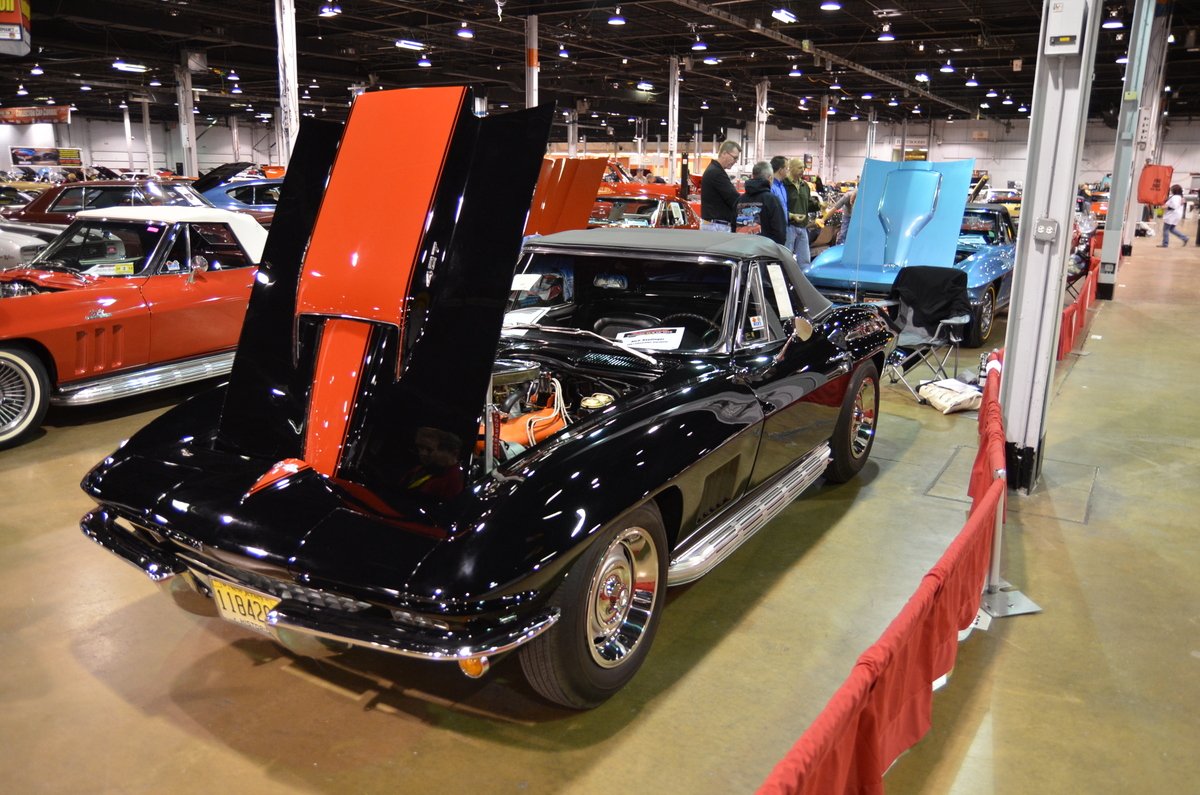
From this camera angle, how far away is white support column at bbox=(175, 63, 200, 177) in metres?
19.5

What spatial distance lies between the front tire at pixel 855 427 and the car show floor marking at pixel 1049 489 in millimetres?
451

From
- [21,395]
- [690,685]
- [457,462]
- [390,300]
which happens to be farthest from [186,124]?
[690,685]

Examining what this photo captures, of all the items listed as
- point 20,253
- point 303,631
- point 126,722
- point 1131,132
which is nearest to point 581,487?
point 303,631

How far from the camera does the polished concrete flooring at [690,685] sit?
2641mm

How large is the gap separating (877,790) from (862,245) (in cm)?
762

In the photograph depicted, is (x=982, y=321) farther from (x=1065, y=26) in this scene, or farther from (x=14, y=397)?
→ (x=14, y=397)

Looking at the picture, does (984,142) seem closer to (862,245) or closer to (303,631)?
(862,245)

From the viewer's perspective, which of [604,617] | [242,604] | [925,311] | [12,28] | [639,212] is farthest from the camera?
[639,212]

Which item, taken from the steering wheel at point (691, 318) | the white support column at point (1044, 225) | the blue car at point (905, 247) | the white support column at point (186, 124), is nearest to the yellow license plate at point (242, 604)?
the steering wheel at point (691, 318)

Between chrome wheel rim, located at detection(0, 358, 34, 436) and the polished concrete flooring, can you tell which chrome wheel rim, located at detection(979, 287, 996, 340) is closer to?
the polished concrete flooring

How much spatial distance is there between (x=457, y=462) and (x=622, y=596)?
745mm

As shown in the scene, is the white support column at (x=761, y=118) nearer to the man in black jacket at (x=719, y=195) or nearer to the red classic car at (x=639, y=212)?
the red classic car at (x=639, y=212)

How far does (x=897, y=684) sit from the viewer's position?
2.37 m

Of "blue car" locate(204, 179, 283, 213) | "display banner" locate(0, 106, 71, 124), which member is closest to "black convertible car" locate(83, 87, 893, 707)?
"blue car" locate(204, 179, 283, 213)
